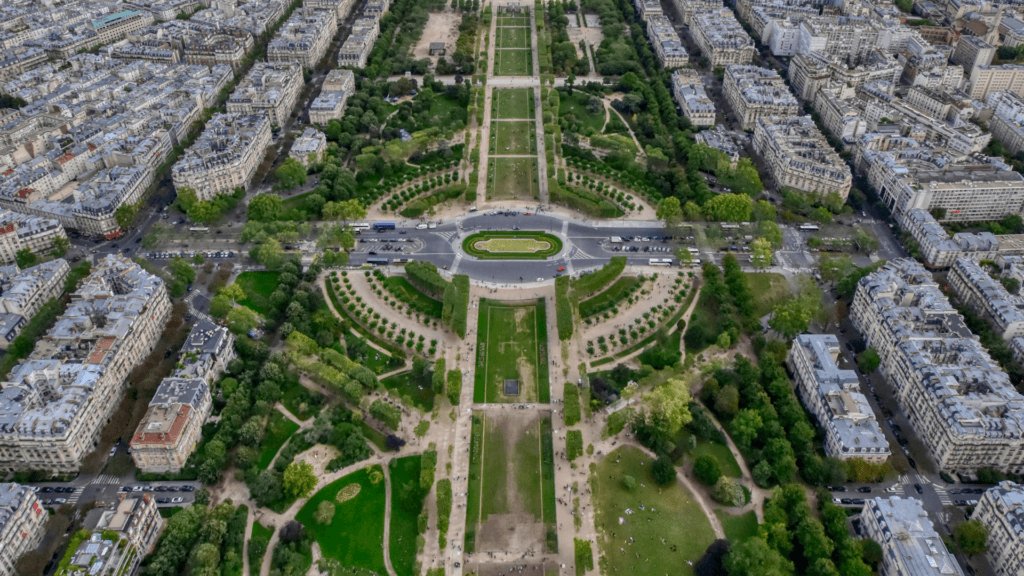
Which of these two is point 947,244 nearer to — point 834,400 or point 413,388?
point 834,400

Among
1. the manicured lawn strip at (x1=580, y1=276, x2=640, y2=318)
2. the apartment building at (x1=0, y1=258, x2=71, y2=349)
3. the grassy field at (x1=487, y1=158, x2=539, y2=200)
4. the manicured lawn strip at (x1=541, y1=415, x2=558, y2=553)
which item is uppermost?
the apartment building at (x1=0, y1=258, x2=71, y2=349)

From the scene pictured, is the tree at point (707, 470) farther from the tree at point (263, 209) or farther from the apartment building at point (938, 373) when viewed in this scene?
the tree at point (263, 209)

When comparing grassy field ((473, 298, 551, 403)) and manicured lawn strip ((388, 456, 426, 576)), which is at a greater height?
grassy field ((473, 298, 551, 403))

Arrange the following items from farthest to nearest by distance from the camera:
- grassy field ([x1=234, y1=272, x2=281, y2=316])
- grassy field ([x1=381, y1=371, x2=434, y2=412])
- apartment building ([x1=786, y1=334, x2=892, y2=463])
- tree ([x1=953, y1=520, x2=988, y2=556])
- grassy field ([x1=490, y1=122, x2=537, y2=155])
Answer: grassy field ([x1=490, y1=122, x2=537, y2=155])
grassy field ([x1=234, y1=272, x2=281, y2=316])
grassy field ([x1=381, y1=371, x2=434, y2=412])
apartment building ([x1=786, y1=334, x2=892, y2=463])
tree ([x1=953, y1=520, x2=988, y2=556])

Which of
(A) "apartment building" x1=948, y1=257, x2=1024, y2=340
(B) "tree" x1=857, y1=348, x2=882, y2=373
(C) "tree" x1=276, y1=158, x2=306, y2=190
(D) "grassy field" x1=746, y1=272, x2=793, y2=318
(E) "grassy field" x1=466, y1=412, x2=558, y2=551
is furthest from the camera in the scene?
(C) "tree" x1=276, y1=158, x2=306, y2=190

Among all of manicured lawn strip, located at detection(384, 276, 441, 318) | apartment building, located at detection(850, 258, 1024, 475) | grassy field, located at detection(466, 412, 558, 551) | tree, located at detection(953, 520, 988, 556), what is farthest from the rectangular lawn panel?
apartment building, located at detection(850, 258, 1024, 475)

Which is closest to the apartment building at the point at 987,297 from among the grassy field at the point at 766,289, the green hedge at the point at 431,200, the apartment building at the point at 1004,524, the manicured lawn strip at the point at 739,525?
the grassy field at the point at 766,289

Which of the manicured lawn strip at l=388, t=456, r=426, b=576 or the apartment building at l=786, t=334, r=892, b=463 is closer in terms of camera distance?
the manicured lawn strip at l=388, t=456, r=426, b=576

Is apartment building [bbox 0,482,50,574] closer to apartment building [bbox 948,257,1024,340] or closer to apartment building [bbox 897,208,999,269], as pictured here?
apartment building [bbox 948,257,1024,340]
